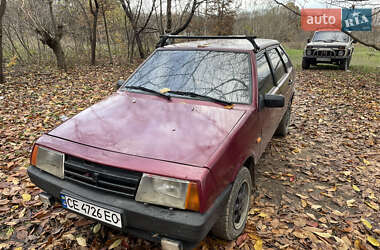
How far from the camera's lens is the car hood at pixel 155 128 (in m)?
1.83

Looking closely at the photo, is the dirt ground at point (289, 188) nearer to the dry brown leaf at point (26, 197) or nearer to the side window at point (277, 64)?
the dry brown leaf at point (26, 197)

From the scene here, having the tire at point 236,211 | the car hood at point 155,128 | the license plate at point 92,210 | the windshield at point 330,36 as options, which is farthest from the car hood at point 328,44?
the license plate at point 92,210

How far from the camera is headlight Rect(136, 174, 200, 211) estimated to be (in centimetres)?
163

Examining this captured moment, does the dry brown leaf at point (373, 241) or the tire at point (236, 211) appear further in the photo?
the dry brown leaf at point (373, 241)

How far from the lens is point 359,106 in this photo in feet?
21.4

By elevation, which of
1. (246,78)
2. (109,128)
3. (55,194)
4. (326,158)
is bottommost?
(326,158)

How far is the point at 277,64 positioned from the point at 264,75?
0.98 metres

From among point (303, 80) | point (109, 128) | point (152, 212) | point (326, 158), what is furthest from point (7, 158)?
point (303, 80)

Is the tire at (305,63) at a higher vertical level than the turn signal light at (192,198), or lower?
higher

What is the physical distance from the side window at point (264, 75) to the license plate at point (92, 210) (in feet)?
6.04

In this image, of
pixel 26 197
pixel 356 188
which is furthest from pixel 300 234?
pixel 26 197

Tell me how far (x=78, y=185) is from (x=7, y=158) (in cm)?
267

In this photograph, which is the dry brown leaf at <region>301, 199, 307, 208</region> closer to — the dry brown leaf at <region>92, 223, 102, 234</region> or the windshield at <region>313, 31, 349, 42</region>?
the dry brown leaf at <region>92, 223, 102, 234</region>

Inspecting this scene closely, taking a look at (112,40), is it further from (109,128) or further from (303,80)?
(109,128)
